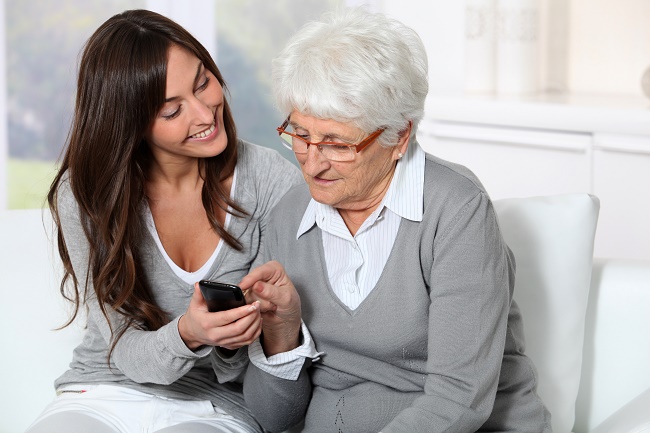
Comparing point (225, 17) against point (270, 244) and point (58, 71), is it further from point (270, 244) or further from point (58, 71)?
point (270, 244)

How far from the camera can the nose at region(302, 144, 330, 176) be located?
170 cm

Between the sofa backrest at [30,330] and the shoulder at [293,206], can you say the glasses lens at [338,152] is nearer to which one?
the shoulder at [293,206]

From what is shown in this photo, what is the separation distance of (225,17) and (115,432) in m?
3.53

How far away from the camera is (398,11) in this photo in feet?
14.1

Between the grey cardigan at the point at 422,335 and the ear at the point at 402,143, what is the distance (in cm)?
7

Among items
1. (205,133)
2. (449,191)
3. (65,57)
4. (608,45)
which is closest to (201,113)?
(205,133)

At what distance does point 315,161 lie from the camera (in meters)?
1.70

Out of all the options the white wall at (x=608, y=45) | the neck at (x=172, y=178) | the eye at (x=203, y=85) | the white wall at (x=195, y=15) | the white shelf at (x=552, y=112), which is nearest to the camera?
the eye at (x=203, y=85)

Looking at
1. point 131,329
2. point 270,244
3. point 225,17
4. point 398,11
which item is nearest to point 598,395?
point 270,244

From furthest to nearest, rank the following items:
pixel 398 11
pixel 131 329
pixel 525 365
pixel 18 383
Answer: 1. pixel 398 11
2. pixel 18 383
3. pixel 131 329
4. pixel 525 365

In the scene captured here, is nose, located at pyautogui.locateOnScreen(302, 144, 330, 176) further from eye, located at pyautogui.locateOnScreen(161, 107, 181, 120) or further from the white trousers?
the white trousers

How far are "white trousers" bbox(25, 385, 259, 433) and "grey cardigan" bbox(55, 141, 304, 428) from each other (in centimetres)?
2

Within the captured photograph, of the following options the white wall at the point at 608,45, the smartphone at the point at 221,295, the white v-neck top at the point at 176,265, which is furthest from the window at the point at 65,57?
the smartphone at the point at 221,295

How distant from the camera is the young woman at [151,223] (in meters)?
1.89
